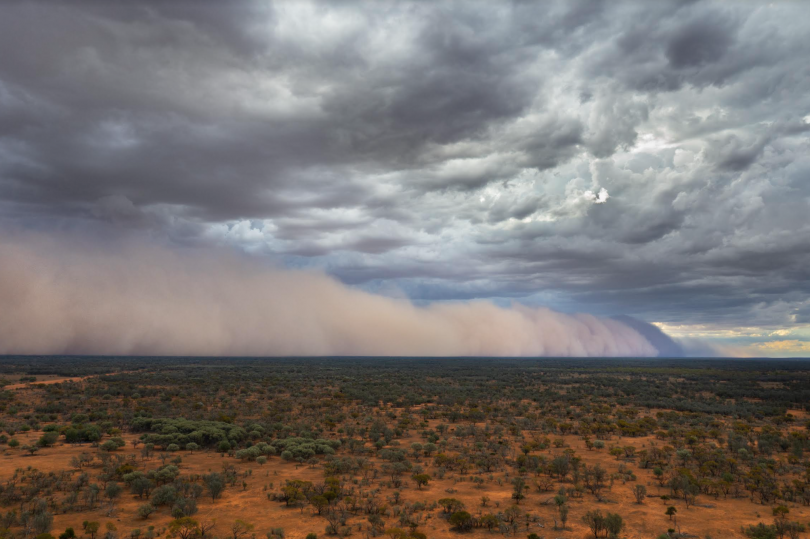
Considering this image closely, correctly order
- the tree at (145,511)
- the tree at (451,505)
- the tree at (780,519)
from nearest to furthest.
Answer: the tree at (780,519)
the tree at (145,511)
the tree at (451,505)

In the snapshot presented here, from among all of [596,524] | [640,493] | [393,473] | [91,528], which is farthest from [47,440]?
[640,493]

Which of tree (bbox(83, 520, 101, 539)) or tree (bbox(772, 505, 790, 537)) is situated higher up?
tree (bbox(83, 520, 101, 539))

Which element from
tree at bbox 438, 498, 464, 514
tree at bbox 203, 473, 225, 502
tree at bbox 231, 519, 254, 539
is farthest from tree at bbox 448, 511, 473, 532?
tree at bbox 203, 473, 225, 502

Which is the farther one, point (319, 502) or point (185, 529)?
point (319, 502)

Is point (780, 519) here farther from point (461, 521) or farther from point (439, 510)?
point (439, 510)

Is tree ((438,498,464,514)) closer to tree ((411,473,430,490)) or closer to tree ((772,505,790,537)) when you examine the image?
tree ((411,473,430,490))

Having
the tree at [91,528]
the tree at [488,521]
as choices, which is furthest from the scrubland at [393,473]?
the tree at [91,528]

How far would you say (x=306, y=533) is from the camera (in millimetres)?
20703

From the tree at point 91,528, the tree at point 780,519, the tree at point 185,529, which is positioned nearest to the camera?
the tree at point 91,528

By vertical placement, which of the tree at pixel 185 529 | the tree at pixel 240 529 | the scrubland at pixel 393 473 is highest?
the tree at pixel 185 529

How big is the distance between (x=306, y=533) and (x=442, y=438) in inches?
907

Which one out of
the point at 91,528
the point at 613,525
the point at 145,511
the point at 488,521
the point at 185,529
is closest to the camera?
the point at 91,528

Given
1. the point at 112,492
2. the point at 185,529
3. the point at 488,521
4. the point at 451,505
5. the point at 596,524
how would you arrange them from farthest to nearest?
1. the point at 112,492
2. the point at 451,505
3. the point at 488,521
4. the point at 596,524
5. the point at 185,529

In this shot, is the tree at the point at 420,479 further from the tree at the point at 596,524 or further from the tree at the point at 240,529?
the tree at the point at 240,529
